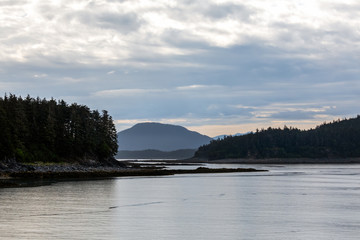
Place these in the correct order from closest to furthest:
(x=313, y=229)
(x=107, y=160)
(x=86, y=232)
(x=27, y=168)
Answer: (x=86, y=232)
(x=313, y=229)
(x=27, y=168)
(x=107, y=160)

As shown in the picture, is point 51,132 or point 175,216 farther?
point 51,132

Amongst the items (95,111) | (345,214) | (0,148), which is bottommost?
(345,214)

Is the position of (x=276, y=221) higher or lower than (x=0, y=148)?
lower

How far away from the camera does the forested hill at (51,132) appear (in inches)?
4249

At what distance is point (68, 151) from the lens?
132875 mm

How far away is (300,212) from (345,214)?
3.27 meters

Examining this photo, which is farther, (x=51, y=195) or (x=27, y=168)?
(x=27, y=168)

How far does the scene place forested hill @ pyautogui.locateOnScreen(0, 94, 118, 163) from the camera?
10793 centimetres

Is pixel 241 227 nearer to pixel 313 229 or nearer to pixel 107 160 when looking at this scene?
pixel 313 229

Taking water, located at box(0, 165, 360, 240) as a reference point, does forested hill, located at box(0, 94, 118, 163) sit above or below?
above

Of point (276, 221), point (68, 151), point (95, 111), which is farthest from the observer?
point (95, 111)

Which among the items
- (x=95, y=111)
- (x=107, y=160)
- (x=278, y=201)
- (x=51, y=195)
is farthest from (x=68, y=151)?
(x=278, y=201)

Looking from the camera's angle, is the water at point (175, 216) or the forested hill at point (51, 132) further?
the forested hill at point (51, 132)

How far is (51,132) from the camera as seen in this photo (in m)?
126
